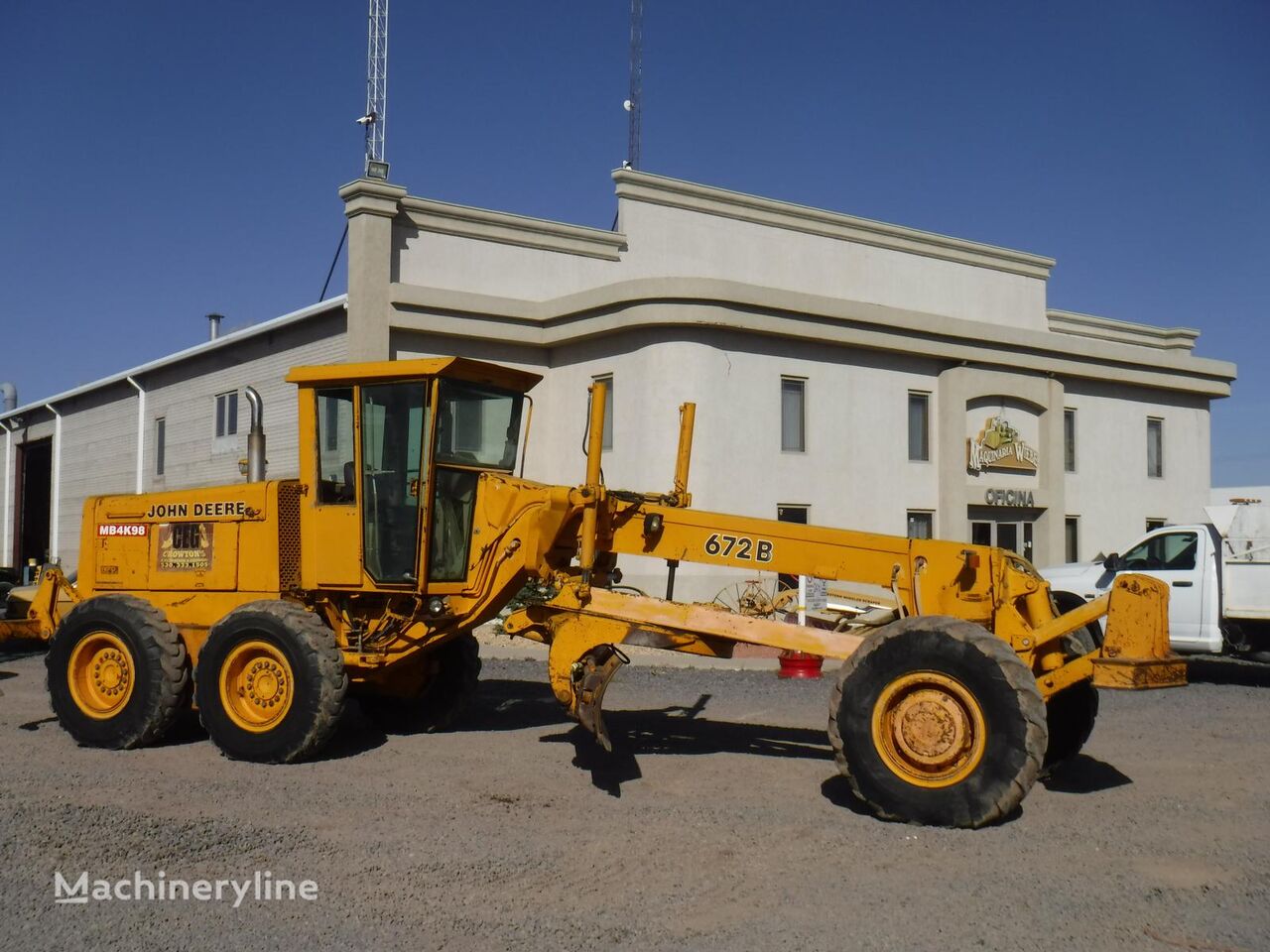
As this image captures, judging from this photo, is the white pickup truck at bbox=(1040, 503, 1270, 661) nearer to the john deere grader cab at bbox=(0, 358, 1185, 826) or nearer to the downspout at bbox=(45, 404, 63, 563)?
the john deere grader cab at bbox=(0, 358, 1185, 826)

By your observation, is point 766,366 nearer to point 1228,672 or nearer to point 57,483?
point 1228,672

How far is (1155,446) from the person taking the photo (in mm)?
29219

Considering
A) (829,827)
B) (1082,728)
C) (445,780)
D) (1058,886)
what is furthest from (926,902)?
(445,780)

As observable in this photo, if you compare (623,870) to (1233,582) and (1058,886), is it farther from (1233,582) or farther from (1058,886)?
(1233,582)

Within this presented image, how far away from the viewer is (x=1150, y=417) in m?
29.0

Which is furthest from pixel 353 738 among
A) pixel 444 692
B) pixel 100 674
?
pixel 100 674

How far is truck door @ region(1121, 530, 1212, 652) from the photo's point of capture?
1526 centimetres

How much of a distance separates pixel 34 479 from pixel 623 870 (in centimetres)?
3744

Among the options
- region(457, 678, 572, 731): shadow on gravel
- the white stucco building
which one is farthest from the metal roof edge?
A: region(457, 678, 572, 731): shadow on gravel

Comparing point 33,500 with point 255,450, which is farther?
point 33,500

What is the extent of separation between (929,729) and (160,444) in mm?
26278

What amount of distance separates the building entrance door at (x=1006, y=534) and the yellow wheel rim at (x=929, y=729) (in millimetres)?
19063

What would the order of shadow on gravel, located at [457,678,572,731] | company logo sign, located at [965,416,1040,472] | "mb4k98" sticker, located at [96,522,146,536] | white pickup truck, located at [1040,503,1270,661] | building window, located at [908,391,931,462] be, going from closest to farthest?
"mb4k98" sticker, located at [96,522,146,536], shadow on gravel, located at [457,678,572,731], white pickup truck, located at [1040,503,1270,661], building window, located at [908,391,931,462], company logo sign, located at [965,416,1040,472]

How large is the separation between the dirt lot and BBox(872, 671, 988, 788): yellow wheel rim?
0.38 m
